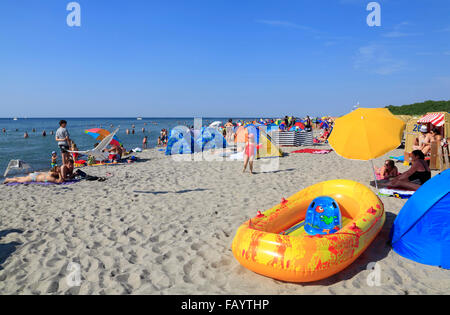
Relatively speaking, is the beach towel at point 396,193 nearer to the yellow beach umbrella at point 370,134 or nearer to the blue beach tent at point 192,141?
the yellow beach umbrella at point 370,134

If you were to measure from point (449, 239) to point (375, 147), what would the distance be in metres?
2.51

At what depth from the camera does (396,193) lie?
5277 millimetres

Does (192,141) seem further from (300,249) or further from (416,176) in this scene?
(300,249)

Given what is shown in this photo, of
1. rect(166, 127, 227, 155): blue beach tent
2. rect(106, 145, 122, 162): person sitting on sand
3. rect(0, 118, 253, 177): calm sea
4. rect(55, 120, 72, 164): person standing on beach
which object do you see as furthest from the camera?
rect(0, 118, 253, 177): calm sea

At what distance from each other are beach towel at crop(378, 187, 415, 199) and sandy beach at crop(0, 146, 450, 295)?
0.33 metres

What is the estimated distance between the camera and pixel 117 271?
3.03 metres

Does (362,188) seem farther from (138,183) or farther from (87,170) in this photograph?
(87,170)

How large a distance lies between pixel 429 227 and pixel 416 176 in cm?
285

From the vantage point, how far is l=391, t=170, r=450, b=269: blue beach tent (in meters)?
2.86

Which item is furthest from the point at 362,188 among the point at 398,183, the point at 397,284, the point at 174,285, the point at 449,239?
the point at 174,285

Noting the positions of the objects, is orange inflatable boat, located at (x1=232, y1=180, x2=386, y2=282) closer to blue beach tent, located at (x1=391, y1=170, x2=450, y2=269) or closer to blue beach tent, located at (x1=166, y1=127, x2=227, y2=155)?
blue beach tent, located at (x1=391, y1=170, x2=450, y2=269)

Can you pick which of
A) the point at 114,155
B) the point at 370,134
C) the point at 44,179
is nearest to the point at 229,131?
the point at 114,155

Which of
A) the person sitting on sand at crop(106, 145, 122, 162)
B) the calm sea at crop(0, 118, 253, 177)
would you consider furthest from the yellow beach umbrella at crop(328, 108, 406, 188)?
the calm sea at crop(0, 118, 253, 177)

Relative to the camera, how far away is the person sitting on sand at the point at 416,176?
5254 mm
